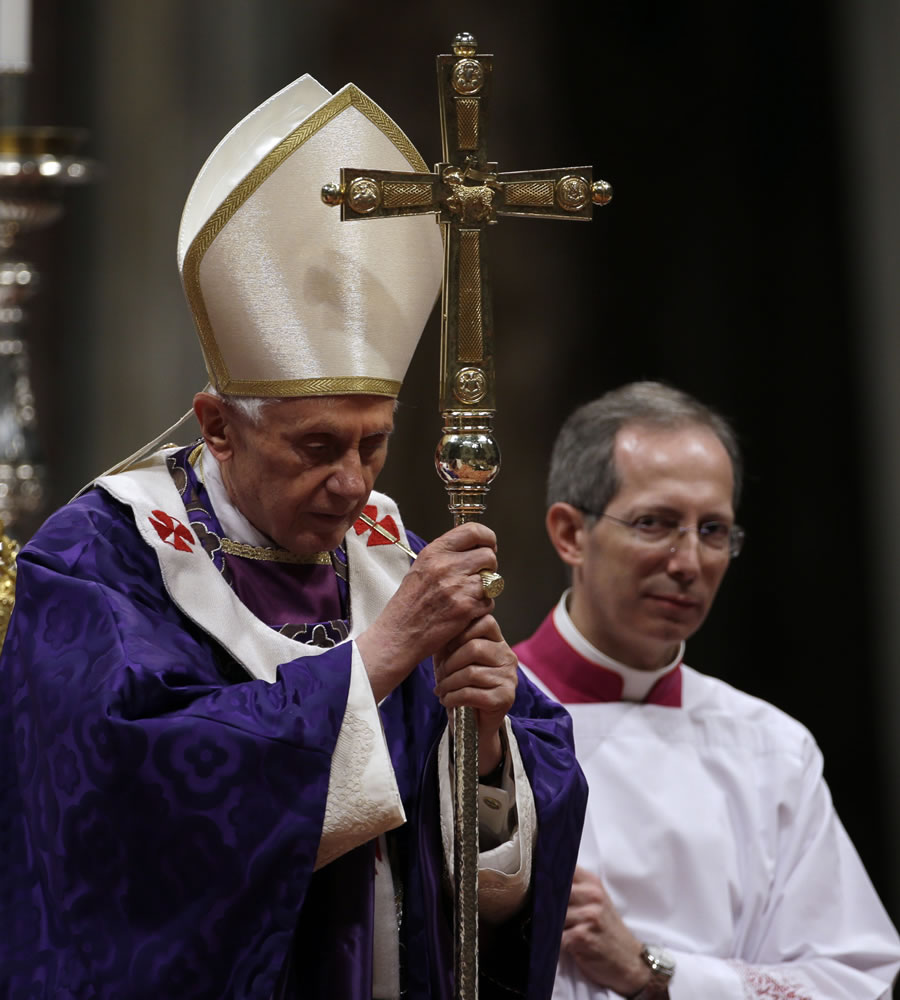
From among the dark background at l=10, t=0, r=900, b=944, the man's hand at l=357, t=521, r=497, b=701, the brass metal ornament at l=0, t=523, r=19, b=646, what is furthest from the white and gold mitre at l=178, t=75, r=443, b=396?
the dark background at l=10, t=0, r=900, b=944

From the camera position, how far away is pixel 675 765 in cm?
377

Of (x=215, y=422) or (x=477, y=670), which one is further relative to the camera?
(x=215, y=422)

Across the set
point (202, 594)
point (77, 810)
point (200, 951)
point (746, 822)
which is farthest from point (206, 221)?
point (746, 822)

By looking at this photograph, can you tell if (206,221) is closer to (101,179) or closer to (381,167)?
(381,167)

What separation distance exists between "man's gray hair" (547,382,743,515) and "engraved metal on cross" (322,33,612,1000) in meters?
1.22

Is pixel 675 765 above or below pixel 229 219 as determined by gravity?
below

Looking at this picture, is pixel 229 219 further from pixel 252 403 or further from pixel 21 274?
pixel 21 274

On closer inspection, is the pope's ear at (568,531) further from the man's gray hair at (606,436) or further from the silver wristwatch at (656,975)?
the silver wristwatch at (656,975)

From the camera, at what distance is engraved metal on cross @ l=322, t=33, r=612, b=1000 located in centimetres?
254

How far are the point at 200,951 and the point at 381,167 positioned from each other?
1326 millimetres

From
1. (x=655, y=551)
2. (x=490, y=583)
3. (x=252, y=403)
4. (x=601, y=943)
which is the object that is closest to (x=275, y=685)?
(x=490, y=583)

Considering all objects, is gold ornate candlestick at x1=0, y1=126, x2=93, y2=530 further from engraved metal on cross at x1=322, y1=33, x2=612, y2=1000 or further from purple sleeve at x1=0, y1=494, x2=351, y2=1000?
engraved metal on cross at x1=322, y1=33, x2=612, y2=1000

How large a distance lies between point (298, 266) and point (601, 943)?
144 cm

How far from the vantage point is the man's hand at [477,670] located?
252 centimetres
